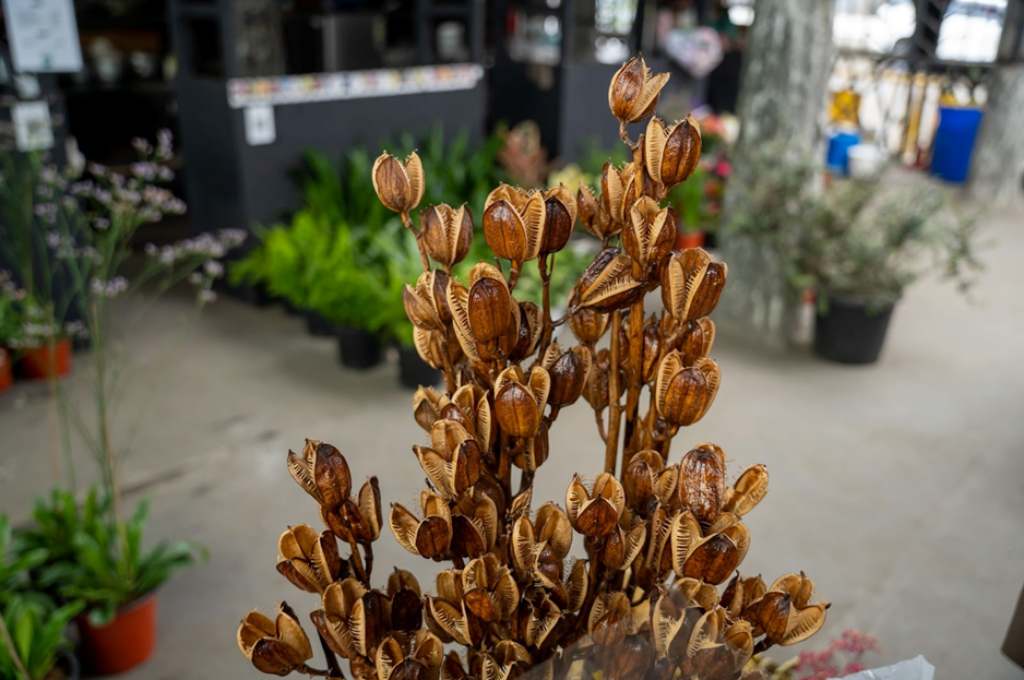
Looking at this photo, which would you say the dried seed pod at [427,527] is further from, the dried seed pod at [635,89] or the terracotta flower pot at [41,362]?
the terracotta flower pot at [41,362]

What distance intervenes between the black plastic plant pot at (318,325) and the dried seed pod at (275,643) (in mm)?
3749

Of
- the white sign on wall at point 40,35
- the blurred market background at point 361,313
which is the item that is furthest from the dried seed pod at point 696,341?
the white sign on wall at point 40,35

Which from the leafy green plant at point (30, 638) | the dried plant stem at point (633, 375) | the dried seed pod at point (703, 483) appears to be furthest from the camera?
the leafy green plant at point (30, 638)

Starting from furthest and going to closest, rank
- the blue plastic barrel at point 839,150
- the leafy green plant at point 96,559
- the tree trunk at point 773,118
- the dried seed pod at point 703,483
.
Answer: the blue plastic barrel at point 839,150 → the tree trunk at point 773,118 → the leafy green plant at point 96,559 → the dried seed pod at point 703,483

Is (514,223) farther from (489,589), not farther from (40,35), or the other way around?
(40,35)

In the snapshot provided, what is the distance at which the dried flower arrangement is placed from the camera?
65 cm

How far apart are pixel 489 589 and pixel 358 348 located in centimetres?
344

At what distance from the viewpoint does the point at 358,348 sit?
13.3 ft

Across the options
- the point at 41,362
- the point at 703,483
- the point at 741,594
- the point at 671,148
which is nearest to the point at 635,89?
the point at 671,148

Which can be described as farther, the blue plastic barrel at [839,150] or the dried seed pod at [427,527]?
the blue plastic barrel at [839,150]

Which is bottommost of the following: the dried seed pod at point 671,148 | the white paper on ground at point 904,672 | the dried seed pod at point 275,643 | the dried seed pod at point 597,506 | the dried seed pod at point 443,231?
the white paper on ground at point 904,672

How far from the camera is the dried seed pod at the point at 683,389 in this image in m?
0.67

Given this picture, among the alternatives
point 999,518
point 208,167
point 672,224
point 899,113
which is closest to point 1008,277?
point 999,518

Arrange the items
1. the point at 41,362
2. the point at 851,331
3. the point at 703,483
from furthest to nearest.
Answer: the point at 851,331, the point at 41,362, the point at 703,483
